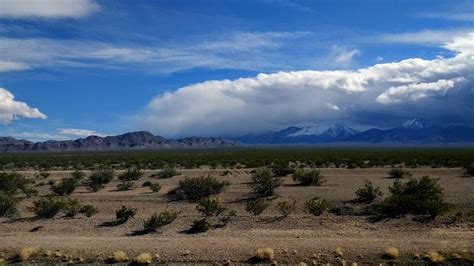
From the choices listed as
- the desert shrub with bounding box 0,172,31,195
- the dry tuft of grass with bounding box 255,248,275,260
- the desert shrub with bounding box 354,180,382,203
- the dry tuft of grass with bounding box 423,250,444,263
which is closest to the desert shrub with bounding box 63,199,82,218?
the desert shrub with bounding box 0,172,31,195

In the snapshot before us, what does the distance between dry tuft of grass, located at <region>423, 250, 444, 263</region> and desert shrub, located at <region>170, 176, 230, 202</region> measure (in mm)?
18007

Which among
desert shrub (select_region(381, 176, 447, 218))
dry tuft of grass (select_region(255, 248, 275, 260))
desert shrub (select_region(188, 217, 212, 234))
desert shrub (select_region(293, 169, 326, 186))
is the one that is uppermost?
desert shrub (select_region(293, 169, 326, 186))

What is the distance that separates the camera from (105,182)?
47062 mm

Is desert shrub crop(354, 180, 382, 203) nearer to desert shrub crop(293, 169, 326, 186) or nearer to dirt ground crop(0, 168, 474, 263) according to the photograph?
dirt ground crop(0, 168, 474, 263)

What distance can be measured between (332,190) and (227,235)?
15.8 m

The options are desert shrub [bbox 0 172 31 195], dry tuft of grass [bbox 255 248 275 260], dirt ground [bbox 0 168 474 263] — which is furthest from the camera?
desert shrub [bbox 0 172 31 195]

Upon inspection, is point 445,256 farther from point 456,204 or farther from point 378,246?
point 456,204

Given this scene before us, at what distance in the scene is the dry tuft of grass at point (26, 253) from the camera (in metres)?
19.7

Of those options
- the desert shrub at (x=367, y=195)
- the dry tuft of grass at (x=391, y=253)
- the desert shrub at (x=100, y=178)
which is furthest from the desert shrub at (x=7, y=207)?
the dry tuft of grass at (x=391, y=253)

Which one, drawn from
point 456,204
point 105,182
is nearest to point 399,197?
point 456,204

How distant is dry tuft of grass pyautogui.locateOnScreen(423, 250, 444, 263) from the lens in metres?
17.6

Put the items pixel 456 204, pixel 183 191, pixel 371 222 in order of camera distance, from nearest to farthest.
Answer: pixel 371 222
pixel 456 204
pixel 183 191

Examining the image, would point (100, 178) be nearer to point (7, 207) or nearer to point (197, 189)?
point (197, 189)

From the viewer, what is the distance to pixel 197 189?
34.5m
